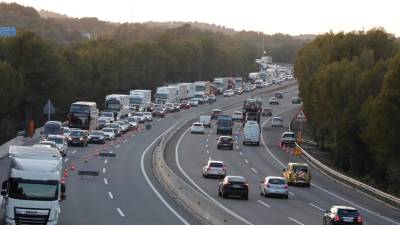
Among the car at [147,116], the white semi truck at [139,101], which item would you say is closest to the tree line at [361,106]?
→ the car at [147,116]

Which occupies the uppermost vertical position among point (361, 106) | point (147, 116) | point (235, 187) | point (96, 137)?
point (361, 106)

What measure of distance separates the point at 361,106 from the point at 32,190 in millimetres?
51548

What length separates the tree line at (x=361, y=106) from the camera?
6506 centimetres

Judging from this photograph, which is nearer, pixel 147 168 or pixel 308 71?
pixel 147 168

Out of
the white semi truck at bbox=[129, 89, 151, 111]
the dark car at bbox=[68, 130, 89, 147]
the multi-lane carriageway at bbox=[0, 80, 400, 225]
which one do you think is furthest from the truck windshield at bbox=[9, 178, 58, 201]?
the white semi truck at bbox=[129, 89, 151, 111]

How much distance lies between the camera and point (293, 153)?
79.9 m

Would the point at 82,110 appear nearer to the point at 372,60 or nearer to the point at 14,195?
the point at 372,60

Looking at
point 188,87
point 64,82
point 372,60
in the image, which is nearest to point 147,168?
point 372,60

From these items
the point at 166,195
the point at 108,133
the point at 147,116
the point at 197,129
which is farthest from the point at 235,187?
the point at 147,116

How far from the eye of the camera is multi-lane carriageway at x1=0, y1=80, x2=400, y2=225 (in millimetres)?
37500

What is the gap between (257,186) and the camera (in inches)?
2138

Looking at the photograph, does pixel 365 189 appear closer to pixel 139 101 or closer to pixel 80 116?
pixel 80 116

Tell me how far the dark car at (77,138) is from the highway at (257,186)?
715 centimetres

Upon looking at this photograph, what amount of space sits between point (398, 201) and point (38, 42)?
7480 cm
